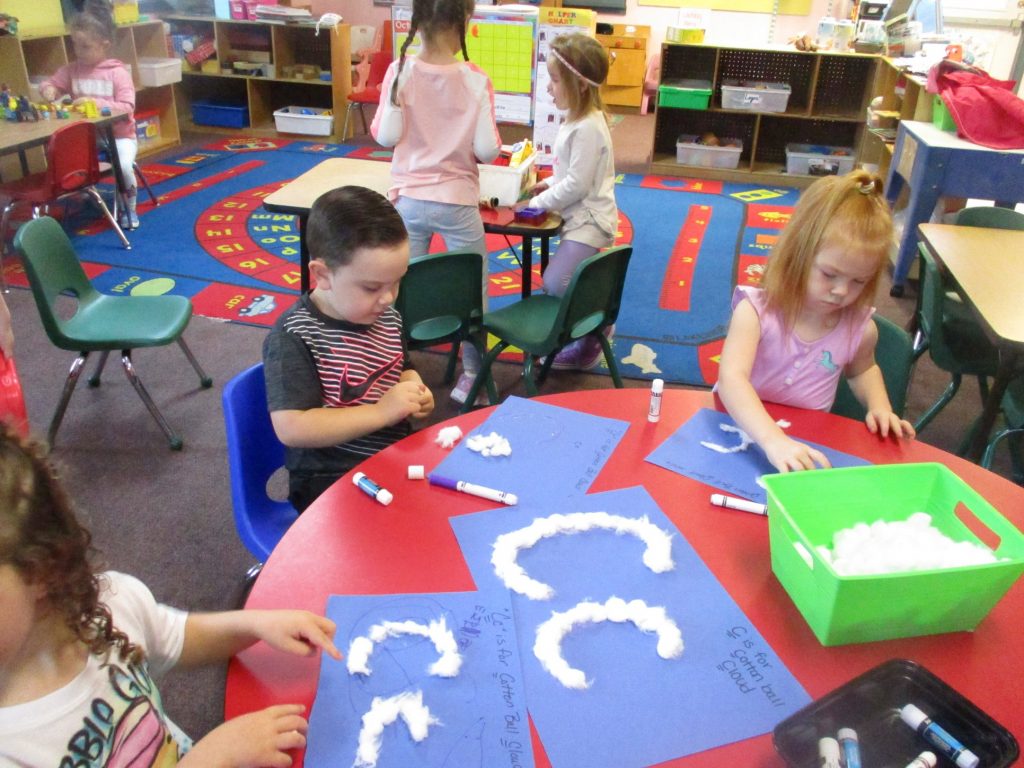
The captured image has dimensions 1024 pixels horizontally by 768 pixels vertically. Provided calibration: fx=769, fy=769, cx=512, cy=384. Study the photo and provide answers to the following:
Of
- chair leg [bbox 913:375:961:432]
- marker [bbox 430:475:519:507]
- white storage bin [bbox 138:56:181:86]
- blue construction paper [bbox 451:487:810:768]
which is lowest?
chair leg [bbox 913:375:961:432]

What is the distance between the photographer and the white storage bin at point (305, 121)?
20.4 feet

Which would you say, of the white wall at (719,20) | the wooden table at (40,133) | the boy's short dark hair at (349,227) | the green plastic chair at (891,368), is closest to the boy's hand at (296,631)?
the boy's short dark hair at (349,227)

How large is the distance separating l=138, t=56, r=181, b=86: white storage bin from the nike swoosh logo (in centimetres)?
512

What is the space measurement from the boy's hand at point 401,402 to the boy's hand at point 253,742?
2.06 ft

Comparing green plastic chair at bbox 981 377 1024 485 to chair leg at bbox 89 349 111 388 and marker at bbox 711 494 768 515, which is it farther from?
chair leg at bbox 89 349 111 388

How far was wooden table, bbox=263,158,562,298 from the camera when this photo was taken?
8.54 feet

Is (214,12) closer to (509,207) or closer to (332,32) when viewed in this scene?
(332,32)

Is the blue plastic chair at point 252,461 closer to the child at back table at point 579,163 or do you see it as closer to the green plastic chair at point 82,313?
the green plastic chair at point 82,313

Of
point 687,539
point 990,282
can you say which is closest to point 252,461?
point 687,539

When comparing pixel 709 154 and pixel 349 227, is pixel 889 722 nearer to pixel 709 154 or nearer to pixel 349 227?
pixel 349 227

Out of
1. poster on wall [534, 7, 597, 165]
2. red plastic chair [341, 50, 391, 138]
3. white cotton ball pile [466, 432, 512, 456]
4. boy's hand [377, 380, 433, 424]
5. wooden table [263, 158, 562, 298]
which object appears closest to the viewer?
white cotton ball pile [466, 432, 512, 456]

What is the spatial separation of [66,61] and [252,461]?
4.67m

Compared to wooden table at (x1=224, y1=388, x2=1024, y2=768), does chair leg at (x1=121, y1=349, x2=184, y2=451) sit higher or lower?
lower

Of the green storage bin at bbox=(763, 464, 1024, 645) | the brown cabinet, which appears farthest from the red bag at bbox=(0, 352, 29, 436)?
the brown cabinet
